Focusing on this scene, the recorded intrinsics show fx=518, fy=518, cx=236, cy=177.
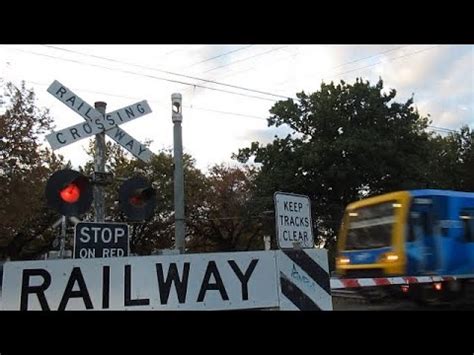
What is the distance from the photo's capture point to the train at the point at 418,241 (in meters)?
12.3

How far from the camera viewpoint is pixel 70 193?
509 cm

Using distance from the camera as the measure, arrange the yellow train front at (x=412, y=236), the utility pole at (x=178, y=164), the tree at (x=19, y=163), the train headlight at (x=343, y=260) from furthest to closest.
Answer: the tree at (x=19, y=163)
the train headlight at (x=343, y=260)
the utility pole at (x=178, y=164)
the yellow train front at (x=412, y=236)

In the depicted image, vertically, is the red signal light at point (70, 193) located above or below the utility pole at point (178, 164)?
below

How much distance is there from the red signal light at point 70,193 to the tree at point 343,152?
2461 centimetres

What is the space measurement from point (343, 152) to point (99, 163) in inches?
983

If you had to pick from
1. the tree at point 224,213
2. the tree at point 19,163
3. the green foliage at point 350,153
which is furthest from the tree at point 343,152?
the tree at point 19,163

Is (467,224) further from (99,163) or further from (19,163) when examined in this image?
(19,163)

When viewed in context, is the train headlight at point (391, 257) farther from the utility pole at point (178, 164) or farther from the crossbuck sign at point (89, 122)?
the crossbuck sign at point (89, 122)

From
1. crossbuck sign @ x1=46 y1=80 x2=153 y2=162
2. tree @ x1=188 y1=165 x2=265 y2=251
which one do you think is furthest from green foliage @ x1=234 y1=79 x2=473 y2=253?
crossbuck sign @ x1=46 y1=80 x2=153 y2=162

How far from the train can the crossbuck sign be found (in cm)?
826

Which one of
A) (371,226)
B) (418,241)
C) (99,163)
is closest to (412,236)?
(418,241)

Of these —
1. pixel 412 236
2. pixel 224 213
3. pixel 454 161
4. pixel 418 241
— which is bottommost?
pixel 418 241
